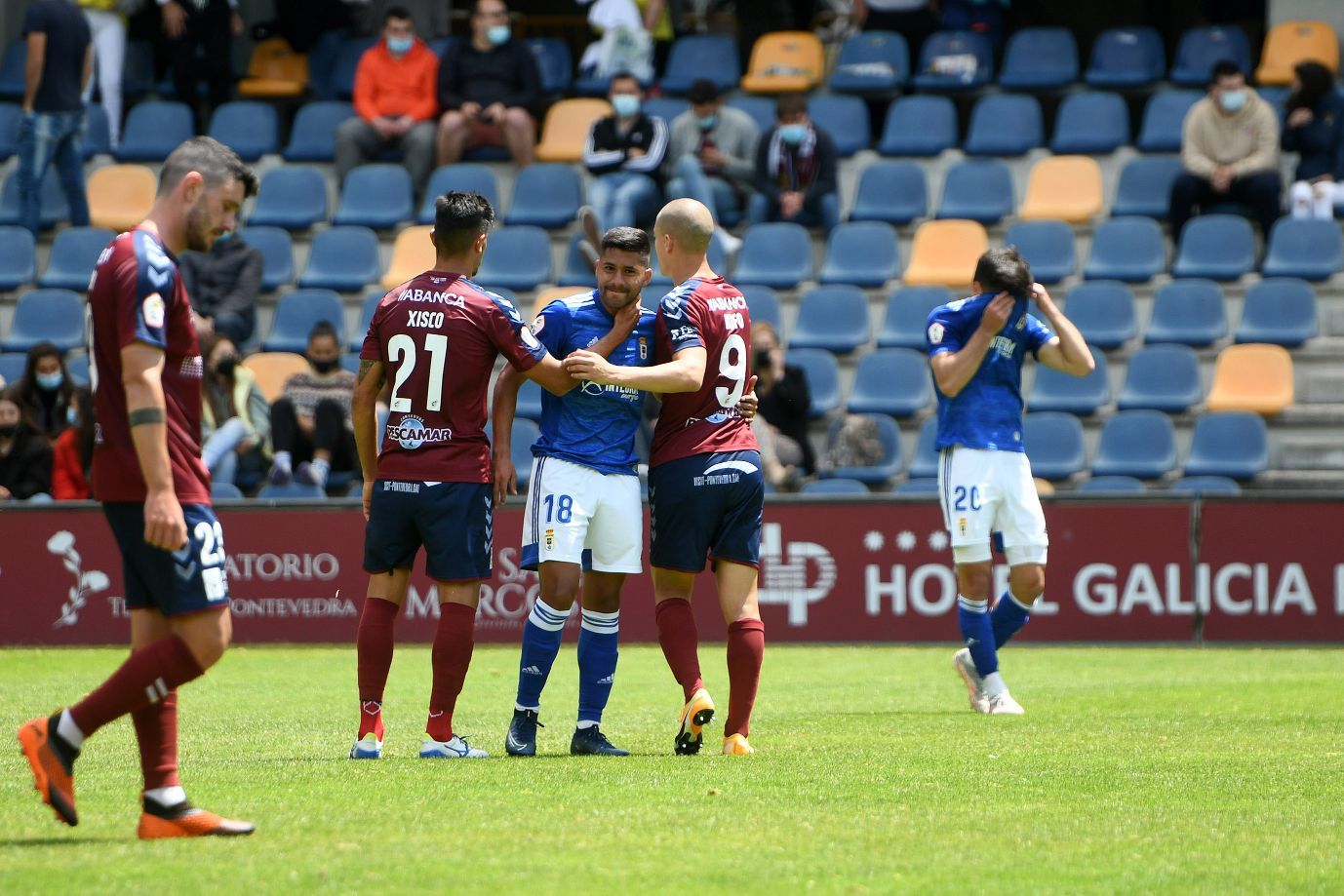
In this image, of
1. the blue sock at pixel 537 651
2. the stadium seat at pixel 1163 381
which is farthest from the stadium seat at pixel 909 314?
the blue sock at pixel 537 651

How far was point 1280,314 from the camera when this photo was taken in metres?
17.4

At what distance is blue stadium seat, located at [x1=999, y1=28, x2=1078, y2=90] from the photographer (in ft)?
65.7

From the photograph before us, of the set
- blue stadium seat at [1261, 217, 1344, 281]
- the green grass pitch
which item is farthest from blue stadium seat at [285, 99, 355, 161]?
the green grass pitch

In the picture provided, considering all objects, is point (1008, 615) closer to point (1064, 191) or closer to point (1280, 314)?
point (1280, 314)

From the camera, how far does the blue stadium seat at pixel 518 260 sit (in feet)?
62.3

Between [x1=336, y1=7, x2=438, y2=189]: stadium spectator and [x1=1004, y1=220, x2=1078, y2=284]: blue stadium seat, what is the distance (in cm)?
652

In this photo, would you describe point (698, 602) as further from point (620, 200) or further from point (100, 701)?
point (100, 701)

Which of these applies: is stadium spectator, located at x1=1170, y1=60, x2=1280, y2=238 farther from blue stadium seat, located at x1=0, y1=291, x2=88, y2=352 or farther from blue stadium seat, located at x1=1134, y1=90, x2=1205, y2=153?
blue stadium seat, located at x1=0, y1=291, x2=88, y2=352

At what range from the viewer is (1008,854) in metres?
5.30

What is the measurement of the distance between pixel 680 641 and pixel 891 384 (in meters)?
9.93

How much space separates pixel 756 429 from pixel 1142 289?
464cm

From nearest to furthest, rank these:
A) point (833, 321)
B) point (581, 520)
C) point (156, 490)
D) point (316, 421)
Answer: point (156, 490), point (581, 520), point (316, 421), point (833, 321)

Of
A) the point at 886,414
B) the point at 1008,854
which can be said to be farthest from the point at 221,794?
the point at 886,414

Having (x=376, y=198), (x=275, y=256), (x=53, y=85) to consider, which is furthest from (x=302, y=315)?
(x=53, y=85)
